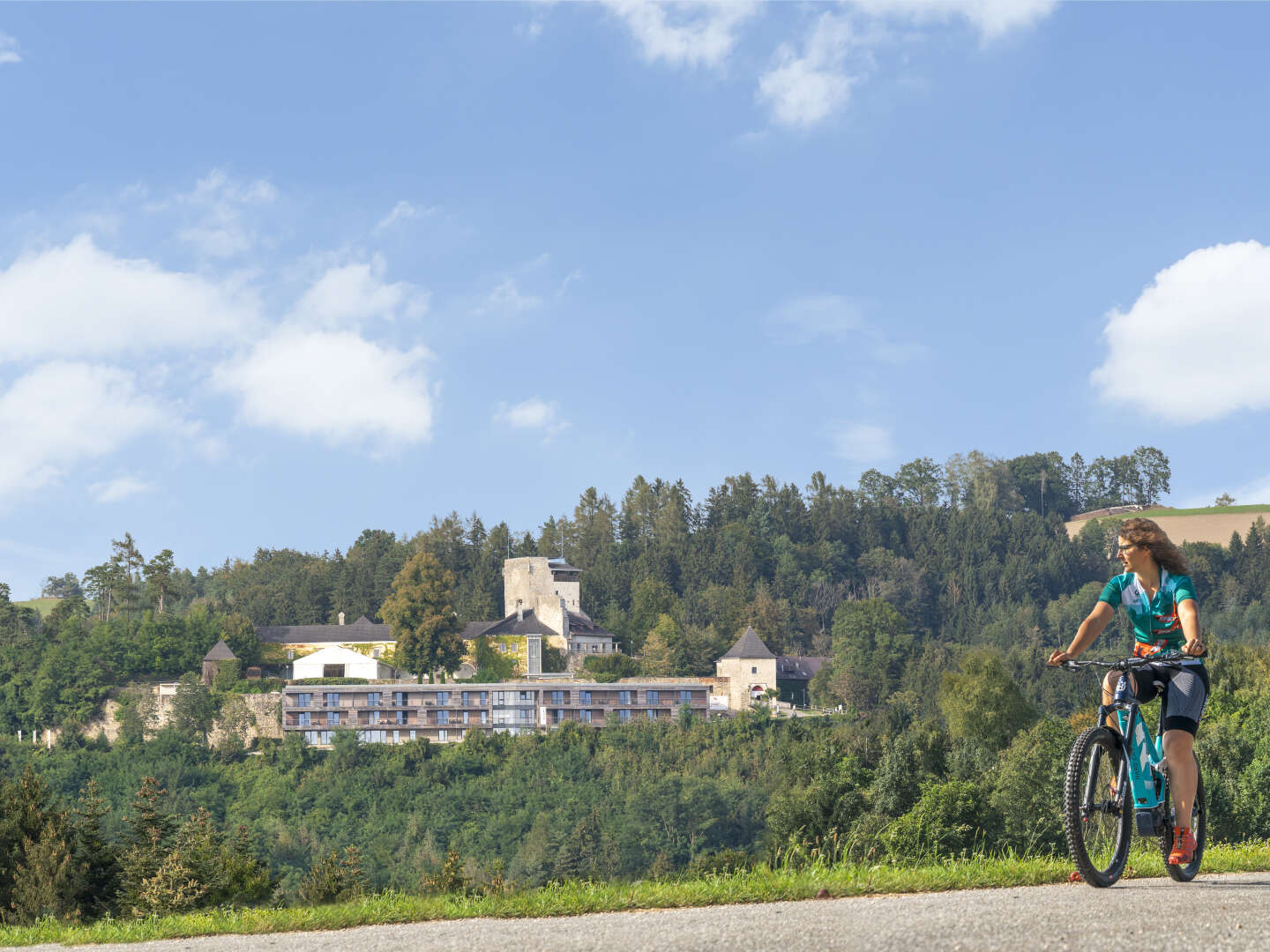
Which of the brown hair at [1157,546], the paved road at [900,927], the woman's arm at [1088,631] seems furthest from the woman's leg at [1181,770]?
the brown hair at [1157,546]

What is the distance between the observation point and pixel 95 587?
90750mm

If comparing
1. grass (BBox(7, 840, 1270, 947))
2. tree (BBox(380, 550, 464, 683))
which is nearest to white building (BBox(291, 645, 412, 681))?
tree (BBox(380, 550, 464, 683))

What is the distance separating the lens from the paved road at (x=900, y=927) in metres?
5.01

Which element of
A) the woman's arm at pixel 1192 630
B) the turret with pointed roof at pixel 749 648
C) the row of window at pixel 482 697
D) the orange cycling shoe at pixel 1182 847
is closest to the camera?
the woman's arm at pixel 1192 630

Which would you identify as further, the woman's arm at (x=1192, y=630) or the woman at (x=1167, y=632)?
the woman at (x=1167, y=632)

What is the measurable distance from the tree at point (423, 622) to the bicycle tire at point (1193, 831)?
74.0 meters

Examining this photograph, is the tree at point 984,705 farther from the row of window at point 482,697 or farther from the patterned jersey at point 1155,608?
the patterned jersey at point 1155,608

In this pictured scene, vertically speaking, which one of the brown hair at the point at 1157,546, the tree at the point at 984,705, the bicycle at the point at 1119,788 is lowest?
the tree at the point at 984,705

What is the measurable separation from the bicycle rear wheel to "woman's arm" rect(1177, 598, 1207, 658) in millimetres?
502

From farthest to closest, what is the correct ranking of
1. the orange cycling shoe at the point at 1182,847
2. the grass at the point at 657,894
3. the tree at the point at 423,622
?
1. the tree at the point at 423,622
2. the grass at the point at 657,894
3. the orange cycling shoe at the point at 1182,847

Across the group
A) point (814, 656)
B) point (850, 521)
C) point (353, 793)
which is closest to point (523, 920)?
point (353, 793)

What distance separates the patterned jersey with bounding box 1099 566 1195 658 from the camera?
617 centimetres

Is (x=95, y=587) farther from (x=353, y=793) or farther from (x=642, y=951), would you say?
(x=642, y=951)

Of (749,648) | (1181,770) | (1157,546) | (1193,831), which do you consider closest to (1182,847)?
(1193,831)
